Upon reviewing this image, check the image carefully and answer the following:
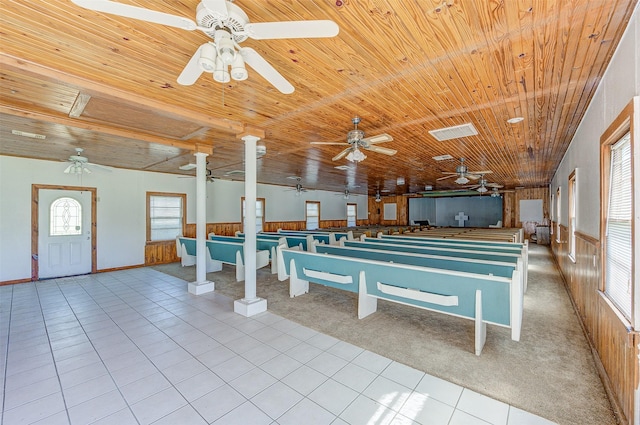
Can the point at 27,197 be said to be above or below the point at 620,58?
below

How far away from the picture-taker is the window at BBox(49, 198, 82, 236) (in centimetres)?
583

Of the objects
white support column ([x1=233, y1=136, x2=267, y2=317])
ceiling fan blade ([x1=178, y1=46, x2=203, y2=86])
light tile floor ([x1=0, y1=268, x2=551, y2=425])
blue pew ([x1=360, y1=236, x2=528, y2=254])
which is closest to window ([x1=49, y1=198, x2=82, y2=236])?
light tile floor ([x1=0, y1=268, x2=551, y2=425])

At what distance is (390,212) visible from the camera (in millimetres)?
15078

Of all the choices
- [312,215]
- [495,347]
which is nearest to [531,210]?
[312,215]

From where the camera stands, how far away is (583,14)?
Result: 5.28 feet

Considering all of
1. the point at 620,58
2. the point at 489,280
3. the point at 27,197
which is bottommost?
the point at 489,280

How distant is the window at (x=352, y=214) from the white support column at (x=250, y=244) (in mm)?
10826

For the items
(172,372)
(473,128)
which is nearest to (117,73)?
(172,372)

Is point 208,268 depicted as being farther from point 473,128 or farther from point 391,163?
point 473,128

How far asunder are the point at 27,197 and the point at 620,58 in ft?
29.2

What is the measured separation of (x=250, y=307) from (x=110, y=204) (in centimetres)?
537

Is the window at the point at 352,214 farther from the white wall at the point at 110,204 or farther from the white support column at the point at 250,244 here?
the white support column at the point at 250,244

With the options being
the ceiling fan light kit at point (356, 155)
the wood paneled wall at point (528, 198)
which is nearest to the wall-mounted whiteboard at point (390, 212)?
the wood paneled wall at point (528, 198)

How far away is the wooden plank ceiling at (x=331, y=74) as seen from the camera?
1.63 m
